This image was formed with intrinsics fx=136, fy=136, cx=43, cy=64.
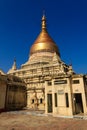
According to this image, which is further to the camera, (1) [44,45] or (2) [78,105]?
(1) [44,45]

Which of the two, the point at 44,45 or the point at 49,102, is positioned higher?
the point at 44,45

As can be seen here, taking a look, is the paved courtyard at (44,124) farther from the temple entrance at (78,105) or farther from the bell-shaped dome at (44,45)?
the bell-shaped dome at (44,45)

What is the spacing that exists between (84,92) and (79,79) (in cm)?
200

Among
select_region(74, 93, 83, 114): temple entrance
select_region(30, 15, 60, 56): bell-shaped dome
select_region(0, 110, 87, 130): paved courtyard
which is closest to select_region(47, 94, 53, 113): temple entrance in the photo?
select_region(74, 93, 83, 114): temple entrance

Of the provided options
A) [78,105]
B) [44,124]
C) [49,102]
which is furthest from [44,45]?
[44,124]

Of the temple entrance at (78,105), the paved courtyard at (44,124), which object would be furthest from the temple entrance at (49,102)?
the paved courtyard at (44,124)

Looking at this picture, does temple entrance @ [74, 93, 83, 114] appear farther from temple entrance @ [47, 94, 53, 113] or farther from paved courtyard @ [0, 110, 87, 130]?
paved courtyard @ [0, 110, 87, 130]

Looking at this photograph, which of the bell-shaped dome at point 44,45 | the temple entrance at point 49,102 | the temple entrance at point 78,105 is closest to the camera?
the temple entrance at point 49,102

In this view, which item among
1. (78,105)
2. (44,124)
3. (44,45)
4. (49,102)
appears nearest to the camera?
(44,124)

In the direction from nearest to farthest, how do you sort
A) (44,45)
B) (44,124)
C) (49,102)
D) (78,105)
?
(44,124) → (49,102) → (78,105) → (44,45)

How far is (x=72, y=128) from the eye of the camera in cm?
1197

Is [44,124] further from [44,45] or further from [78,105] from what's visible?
[44,45]

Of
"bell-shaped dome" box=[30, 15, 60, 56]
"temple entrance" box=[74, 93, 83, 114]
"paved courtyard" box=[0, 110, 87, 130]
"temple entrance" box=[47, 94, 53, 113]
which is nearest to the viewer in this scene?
"paved courtyard" box=[0, 110, 87, 130]

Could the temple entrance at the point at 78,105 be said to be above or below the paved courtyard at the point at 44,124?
above
